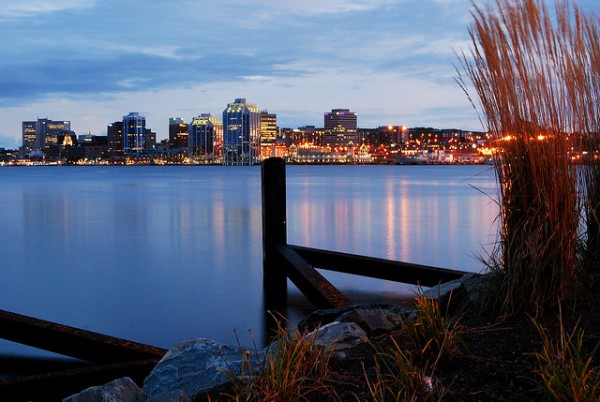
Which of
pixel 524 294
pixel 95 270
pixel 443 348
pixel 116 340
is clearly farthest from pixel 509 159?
pixel 95 270

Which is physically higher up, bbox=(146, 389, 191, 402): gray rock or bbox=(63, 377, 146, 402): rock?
bbox=(146, 389, 191, 402): gray rock

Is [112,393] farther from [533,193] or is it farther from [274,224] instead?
[274,224]

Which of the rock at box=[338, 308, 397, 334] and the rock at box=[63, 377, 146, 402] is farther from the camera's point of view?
the rock at box=[338, 308, 397, 334]

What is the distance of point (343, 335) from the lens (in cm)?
388

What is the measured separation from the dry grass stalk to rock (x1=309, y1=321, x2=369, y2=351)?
2.98 feet

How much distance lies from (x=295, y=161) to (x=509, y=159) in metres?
187

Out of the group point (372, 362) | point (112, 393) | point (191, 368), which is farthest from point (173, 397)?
point (191, 368)

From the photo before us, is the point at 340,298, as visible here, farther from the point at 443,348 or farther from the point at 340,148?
the point at 340,148

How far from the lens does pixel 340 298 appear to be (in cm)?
620

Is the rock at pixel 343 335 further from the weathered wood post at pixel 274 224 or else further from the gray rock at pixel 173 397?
the weathered wood post at pixel 274 224

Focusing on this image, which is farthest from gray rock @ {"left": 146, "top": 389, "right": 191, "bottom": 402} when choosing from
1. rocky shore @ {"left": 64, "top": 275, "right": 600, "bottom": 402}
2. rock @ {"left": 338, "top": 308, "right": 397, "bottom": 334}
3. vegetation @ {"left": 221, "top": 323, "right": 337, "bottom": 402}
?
rock @ {"left": 338, "top": 308, "right": 397, "bottom": 334}

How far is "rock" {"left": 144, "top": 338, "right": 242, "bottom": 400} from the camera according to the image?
3.90 m

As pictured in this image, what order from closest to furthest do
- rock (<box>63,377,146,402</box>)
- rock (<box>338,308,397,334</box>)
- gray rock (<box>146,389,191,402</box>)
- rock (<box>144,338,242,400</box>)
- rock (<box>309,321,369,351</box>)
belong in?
gray rock (<box>146,389,191,402</box>) → rock (<box>63,377,146,402</box>) → rock (<box>309,321,369,351</box>) → rock (<box>144,338,242,400</box>) → rock (<box>338,308,397,334</box>)

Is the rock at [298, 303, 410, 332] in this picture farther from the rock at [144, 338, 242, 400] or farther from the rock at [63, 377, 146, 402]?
the rock at [63, 377, 146, 402]
